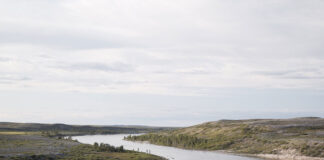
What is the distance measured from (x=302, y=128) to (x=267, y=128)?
15322 millimetres

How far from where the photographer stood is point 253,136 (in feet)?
478

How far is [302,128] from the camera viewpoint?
505 feet

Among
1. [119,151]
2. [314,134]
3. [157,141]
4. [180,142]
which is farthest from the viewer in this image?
[157,141]

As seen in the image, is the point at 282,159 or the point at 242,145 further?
the point at 242,145

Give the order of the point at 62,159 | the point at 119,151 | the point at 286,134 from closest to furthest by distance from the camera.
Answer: the point at 62,159 < the point at 119,151 < the point at 286,134

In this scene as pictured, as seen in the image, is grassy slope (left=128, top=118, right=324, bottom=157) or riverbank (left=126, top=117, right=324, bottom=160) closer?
riverbank (left=126, top=117, right=324, bottom=160)

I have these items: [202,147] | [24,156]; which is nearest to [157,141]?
[202,147]

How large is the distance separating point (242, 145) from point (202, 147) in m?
19.3

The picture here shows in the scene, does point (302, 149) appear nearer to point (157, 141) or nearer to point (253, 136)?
point (253, 136)

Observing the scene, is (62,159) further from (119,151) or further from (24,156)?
(119,151)

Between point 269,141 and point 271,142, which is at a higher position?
point 269,141

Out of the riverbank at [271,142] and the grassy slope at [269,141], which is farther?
the grassy slope at [269,141]

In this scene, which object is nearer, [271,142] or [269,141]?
[271,142]

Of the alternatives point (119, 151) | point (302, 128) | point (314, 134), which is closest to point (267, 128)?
point (302, 128)
